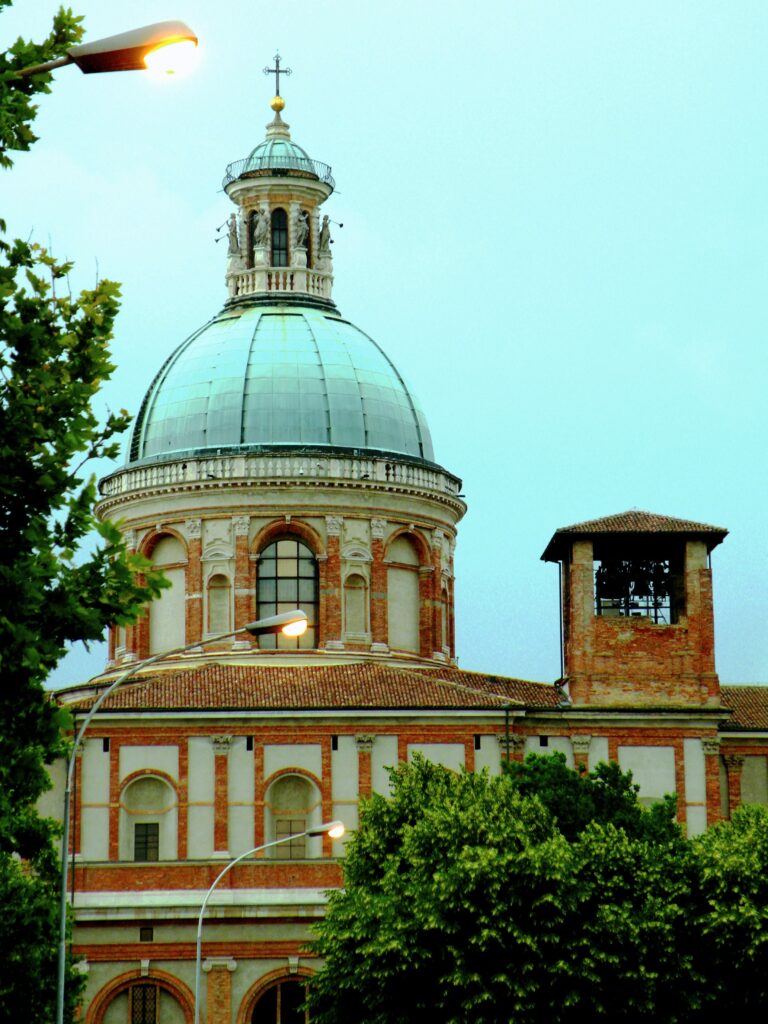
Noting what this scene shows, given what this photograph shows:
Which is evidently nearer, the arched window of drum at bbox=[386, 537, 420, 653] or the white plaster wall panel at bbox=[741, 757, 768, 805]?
the white plaster wall panel at bbox=[741, 757, 768, 805]

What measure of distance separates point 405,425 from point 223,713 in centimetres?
1786

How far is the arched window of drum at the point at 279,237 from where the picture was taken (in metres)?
88.2

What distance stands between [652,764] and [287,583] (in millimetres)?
14592

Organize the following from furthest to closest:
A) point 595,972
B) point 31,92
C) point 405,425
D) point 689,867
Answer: point 405,425, point 689,867, point 595,972, point 31,92

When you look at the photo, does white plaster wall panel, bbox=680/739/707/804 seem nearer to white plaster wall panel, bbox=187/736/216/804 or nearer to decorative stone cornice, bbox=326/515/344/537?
decorative stone cornice, bbox=326/515/344/537

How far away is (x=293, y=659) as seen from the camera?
79062 mm

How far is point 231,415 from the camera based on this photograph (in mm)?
84125

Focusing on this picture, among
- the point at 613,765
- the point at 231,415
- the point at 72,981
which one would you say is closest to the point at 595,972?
the point at 72,981

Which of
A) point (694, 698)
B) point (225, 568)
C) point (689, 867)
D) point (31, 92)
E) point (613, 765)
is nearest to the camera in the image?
point (31, 92)

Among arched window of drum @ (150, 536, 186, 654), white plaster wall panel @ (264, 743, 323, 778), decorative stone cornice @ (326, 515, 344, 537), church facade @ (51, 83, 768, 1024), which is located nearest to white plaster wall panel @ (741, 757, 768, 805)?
church facade @ (51, 83, 768, 1024)

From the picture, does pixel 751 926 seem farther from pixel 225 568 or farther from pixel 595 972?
pixel 225 568

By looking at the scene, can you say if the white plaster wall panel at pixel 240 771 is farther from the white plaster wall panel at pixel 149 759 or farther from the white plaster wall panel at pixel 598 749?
the white plaster wall panel at pixel 598 749

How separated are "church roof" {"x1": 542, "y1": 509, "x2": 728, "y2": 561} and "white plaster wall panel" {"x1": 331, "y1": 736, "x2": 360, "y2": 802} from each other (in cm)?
919

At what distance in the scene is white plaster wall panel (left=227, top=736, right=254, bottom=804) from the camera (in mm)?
72562
